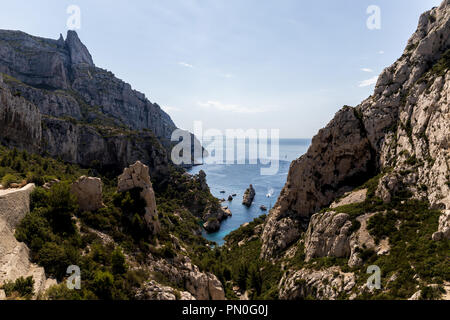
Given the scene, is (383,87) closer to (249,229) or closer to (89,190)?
(249,229)

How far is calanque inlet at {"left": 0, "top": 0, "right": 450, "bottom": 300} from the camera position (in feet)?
56.4

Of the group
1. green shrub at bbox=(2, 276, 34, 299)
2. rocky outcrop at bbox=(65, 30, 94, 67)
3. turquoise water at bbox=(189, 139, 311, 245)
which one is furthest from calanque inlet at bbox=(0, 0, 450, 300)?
rocky outcrop at bbox=(65, 30, 94, 67)

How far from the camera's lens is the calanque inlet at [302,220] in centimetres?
1719

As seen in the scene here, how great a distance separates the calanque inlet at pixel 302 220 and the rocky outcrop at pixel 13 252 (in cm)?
9

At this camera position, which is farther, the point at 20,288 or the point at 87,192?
the point at 87,192

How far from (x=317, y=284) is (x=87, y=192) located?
102 ft

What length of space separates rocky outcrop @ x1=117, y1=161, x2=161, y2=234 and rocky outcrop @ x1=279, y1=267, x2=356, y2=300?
21.2 m

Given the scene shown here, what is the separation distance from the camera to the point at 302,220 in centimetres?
4972

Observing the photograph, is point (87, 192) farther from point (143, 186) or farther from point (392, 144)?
point (392, 144)

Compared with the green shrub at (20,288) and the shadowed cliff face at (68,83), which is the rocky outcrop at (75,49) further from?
the green shrub at (20,288)

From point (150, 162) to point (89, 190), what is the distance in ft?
253

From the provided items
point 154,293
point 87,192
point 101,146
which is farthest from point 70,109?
point 154,293

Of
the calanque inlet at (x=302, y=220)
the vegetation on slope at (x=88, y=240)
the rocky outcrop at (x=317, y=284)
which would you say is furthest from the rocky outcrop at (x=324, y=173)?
the vegetation on slope at (x=88, y=240)

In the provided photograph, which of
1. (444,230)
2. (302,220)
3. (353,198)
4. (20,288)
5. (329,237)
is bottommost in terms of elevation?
(302,220)
